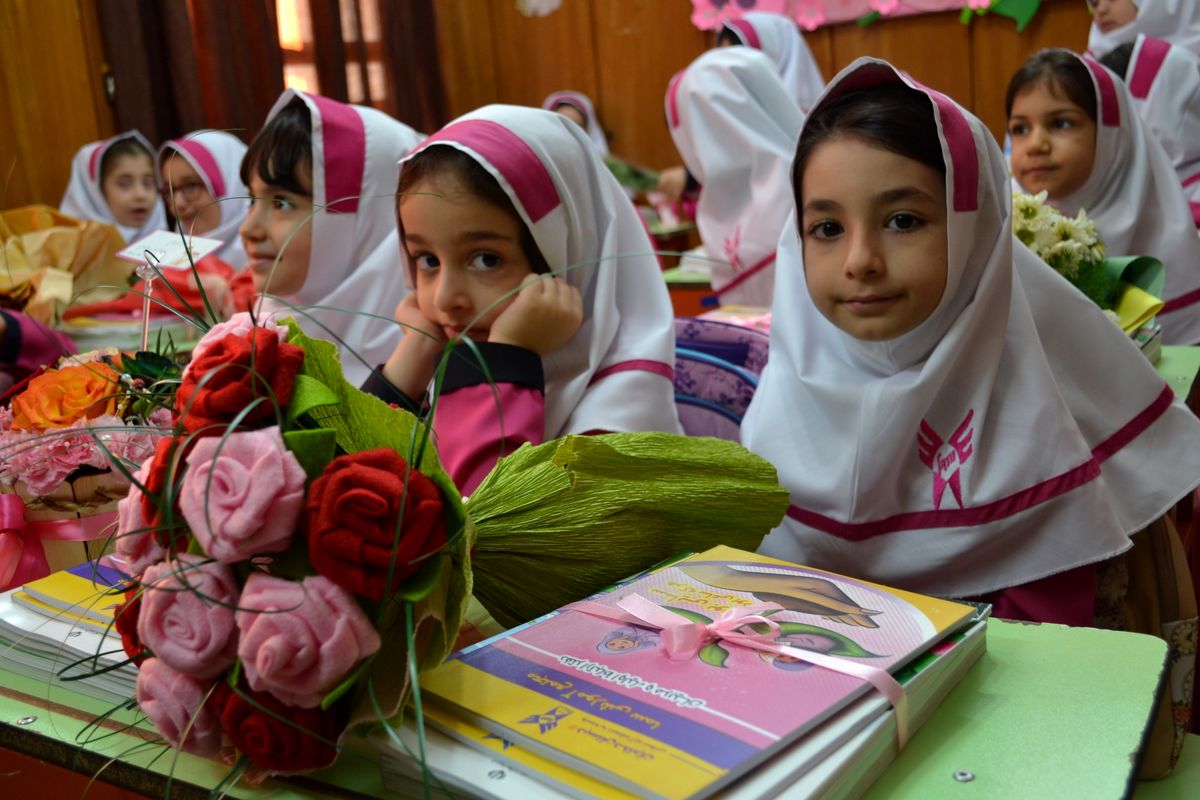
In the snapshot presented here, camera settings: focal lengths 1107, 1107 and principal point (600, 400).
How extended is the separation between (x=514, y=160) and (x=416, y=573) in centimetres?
92

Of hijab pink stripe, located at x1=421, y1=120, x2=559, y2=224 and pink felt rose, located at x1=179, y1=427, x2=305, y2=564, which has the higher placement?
hijab pink stripe, located at x1=421, y1=120, x2=559, y2=224

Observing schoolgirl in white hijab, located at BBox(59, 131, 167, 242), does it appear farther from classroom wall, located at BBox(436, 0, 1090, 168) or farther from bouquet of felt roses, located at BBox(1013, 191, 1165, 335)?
bouquet of felt roses, located at BBox(1013, 191, 1165, 335)

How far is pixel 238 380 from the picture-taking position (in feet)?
2.46

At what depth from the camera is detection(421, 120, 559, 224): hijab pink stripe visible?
1.53 metres

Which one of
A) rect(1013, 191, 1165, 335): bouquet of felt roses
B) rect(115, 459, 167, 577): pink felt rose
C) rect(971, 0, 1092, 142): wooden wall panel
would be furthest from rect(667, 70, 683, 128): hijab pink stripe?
rect(115, 459, 167, 577): pink felt rose

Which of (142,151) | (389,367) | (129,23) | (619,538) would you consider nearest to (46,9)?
(129,23)

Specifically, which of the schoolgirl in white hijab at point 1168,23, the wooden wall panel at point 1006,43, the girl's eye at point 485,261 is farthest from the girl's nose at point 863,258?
the wooden wall panel at point 1006,43

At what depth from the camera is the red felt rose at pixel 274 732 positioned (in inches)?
28.3

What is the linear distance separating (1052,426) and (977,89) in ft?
17.0

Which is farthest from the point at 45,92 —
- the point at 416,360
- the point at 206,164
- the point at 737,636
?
the point at 737,636

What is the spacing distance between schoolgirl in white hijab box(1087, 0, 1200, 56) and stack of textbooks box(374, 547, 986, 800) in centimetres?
449

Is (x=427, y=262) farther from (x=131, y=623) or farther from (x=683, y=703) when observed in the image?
(x=683, y=703)

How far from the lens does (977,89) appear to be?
5.94 meters

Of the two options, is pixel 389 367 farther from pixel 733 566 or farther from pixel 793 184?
pixel 733 566
